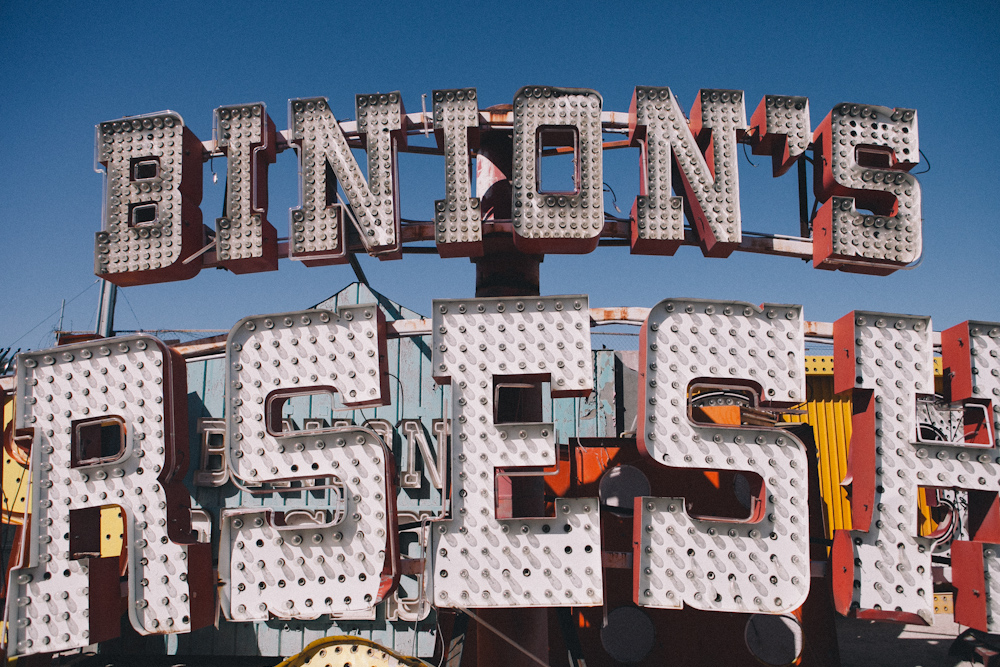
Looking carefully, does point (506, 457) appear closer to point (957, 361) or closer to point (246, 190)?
point (246, 190)

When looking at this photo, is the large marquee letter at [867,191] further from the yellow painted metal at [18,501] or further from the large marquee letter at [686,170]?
the yellow painted metal at [18,501]

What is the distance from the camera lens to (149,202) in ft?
22.7

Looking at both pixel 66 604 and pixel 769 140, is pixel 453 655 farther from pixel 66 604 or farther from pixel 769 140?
pixel 769 140

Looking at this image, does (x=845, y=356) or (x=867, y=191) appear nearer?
(x=845, y=356)

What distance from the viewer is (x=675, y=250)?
22.3 ft

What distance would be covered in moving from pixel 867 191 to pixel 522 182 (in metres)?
3.40

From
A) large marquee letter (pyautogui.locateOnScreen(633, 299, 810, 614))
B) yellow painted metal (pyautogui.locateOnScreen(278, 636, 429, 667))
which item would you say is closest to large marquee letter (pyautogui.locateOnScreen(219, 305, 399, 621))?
yellow painted metal (pyautogui.locateOnScreen(278, 636, 429, 667))

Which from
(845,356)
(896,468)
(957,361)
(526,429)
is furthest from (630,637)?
(957,361)

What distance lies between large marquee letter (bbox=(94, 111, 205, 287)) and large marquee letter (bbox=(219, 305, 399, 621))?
5.49 ft

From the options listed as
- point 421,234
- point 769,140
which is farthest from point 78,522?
point 769,140

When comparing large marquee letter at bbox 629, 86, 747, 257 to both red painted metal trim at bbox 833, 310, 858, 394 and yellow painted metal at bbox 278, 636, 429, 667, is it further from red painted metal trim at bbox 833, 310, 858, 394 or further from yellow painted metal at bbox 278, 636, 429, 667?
yellow painted metal at bbox 278, 636, 429, 667

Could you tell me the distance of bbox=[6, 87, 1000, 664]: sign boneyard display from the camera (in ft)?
17.9

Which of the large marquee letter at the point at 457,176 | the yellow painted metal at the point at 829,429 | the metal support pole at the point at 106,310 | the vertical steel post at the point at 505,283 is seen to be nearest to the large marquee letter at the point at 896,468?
the vertical steel post at the point at 505,283

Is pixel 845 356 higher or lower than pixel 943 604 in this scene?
higher
